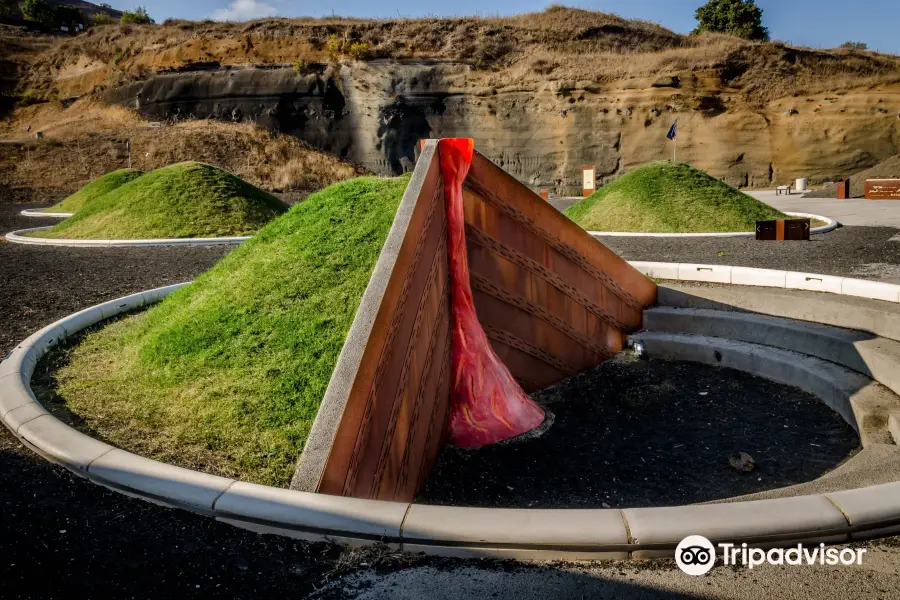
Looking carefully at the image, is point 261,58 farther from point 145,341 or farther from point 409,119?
point 145,341

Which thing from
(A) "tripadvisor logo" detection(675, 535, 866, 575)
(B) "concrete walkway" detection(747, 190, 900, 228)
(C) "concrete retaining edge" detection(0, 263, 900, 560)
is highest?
(C) "concrete retaining edge" detection(0, 263, 900, 560)

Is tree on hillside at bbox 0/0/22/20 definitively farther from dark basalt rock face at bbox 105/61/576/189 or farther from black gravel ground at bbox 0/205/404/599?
black gravel ground at bbox 0/205/404/599

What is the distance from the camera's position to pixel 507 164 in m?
34.2

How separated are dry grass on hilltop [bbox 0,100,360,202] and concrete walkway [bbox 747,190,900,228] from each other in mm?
20127

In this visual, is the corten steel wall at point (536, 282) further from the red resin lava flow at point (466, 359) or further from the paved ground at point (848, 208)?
the paved ground at point (848, 208)

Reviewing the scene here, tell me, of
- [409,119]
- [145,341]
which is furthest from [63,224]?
[409,119]

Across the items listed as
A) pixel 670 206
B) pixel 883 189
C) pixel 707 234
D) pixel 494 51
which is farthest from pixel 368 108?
pixel 707 234

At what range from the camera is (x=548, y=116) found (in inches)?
1309

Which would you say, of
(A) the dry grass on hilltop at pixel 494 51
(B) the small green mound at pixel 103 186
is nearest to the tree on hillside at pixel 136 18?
(A) the dry grass on hilltop at pixel 494 51

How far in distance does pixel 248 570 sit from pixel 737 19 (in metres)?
55.4

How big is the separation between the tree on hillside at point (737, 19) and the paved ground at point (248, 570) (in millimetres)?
52496

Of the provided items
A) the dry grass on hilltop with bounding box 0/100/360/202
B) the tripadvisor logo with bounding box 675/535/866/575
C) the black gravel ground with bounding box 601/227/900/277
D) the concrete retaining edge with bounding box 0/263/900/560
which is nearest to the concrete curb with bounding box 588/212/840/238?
the black gravel ground with bounding box 601/227/900/277

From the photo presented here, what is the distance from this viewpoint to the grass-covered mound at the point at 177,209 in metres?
15.6

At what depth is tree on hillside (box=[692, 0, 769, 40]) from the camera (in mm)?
48656
